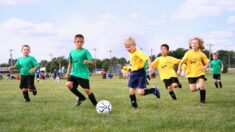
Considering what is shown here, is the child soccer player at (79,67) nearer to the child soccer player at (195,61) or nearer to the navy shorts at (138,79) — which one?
the navy shorts at (138,79)

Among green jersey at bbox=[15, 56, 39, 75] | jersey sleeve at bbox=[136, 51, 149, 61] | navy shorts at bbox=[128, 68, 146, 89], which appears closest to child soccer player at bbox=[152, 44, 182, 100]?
navy shorts at bbox=[128, 68, 146, 89]

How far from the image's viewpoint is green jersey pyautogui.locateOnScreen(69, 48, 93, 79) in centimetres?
965

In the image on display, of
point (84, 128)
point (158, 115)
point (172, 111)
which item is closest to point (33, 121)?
point (84, 128)

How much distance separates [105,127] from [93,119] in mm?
1018

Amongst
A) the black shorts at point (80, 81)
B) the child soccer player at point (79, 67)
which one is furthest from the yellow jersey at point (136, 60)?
the black shorts at point (80, 81)

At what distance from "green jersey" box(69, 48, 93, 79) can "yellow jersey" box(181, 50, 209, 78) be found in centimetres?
321

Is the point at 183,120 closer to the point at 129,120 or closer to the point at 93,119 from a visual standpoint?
the point at 129,120

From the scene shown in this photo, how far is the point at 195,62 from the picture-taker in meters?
11.0

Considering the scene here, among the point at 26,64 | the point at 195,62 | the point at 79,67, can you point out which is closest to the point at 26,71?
the point at 26,64

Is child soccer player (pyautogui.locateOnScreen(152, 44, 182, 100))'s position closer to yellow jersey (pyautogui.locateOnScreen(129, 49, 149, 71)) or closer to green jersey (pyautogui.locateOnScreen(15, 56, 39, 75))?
yellow jersey (pyautogui.locateOnScreen(129, 49, 149, 71))

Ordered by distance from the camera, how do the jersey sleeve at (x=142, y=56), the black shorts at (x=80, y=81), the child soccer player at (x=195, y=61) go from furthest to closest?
the child soccer player at (x=195, y=61), the black shorts at (x=80, y=81), the jersey sleeve at (x=142, y=56)

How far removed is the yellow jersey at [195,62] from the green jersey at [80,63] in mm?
3208

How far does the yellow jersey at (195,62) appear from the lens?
430 inches

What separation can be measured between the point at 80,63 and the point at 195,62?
3601 mm
